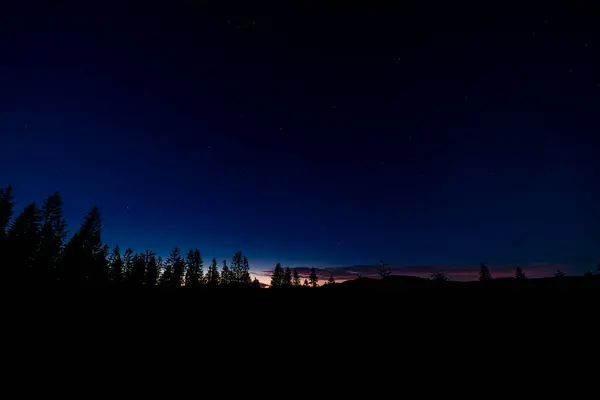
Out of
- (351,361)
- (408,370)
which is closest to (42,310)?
(351,361)

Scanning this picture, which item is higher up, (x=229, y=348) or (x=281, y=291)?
(x=281, y=291)

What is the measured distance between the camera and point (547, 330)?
950 cm

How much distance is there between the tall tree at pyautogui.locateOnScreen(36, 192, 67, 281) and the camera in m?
40.6

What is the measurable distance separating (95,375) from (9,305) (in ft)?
30.7

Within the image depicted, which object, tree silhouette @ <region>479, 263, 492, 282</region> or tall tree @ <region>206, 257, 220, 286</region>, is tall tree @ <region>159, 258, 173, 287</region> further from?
tree silhouette @ <region>479, 263, 492, 282</region>

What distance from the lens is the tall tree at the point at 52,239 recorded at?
40.6 meters

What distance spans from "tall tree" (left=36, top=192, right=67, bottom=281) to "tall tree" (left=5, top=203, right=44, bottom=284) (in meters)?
1.11

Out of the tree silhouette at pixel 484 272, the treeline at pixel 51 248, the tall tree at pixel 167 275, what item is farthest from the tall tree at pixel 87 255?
the tree silhouette at pixel 484 272

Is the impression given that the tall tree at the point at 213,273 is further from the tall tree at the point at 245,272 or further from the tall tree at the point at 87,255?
the tall tree at the point at 87,255

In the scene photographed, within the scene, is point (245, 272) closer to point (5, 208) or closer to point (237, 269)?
point (237, 269)

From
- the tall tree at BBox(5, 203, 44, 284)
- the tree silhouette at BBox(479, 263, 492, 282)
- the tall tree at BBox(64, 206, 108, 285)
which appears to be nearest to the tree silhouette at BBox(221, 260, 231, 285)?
the tall tree at BBox(64, 206, 108, 285)

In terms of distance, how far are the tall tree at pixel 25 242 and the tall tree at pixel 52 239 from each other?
1.11 meters

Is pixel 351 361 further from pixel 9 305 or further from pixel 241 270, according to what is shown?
pixel 241 270

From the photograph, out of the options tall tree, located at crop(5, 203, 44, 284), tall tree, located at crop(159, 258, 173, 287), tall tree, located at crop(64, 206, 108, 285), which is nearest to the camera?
tall tree, located at crop(5, 203, 44, 284)
